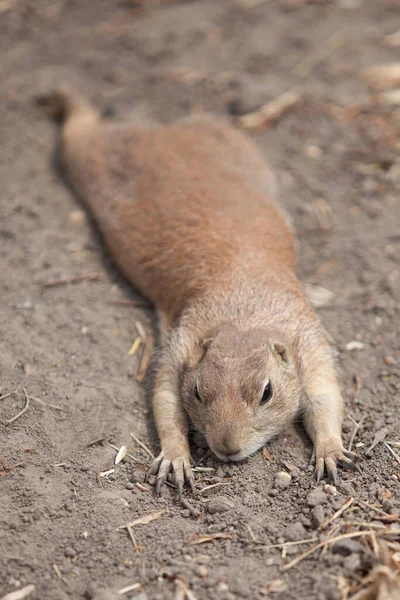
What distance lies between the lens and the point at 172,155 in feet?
21.4

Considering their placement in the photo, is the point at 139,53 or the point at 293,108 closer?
the point at 293,108

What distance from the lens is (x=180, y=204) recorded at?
19.7ft

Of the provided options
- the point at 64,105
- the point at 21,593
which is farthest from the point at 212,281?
the point at 64,105

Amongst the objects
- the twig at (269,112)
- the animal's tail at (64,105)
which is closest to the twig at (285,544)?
the twig at (269,112)

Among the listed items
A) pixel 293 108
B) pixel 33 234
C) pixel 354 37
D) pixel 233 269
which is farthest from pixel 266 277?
pixel 354 37

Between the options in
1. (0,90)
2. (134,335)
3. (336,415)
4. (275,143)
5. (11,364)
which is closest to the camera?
(336,415)

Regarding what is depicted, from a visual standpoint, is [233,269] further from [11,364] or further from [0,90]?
[0,90]

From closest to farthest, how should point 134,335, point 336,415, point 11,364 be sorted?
1. point 336,415
2. point 11,364
3. point 134,335

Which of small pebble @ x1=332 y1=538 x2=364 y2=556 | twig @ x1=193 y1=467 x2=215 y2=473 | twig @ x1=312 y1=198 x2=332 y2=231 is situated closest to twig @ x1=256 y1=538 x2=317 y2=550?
small pebble @ x1=332 y1=538 x2=364 y2=556

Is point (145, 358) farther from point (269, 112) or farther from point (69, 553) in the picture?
point (269, 112)

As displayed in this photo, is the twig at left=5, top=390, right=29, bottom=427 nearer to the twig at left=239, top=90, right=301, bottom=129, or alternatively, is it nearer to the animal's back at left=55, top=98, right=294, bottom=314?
the animal's back at left=55, top=98, right=294, bottom=314

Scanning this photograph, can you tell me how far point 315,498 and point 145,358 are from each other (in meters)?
1.94

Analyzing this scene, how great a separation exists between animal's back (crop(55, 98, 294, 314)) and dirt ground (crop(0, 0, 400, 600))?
1.19 ft

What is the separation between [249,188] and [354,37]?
4.39 meters
